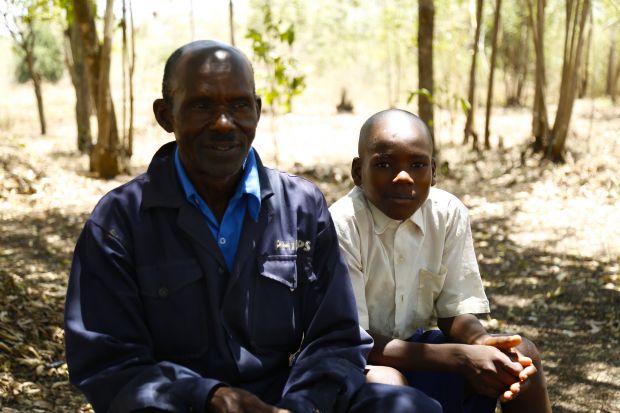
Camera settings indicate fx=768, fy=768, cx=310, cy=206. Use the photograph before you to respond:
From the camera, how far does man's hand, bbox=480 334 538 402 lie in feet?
7.59

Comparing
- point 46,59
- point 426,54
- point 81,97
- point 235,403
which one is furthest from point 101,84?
point 46,59

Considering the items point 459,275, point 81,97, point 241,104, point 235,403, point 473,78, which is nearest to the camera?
point 235,403

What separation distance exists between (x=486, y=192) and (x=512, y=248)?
2.57 metres

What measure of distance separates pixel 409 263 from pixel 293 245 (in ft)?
1.96

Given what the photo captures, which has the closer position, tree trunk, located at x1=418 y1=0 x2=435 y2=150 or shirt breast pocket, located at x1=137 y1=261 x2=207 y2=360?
shirt breast pocket, located at x1=137 y1=261 x2=207 y2=360

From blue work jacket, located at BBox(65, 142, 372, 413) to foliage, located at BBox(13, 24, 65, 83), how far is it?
105 ft

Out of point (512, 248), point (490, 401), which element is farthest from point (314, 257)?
point (512, 248)

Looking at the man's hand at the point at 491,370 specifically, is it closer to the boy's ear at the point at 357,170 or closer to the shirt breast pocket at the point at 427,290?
the shirt breast pocket at the point at 427,290

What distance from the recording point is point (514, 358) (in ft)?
7.85

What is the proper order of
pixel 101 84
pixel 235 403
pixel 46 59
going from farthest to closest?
pixel 46 59, pixel 101 84, pixel 235 403

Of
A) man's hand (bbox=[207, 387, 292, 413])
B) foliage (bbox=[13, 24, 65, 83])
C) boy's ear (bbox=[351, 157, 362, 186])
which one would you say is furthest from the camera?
foliage (bbox=[13, 24, 65, 83])

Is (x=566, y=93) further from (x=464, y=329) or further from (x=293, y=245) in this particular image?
(x=293, y=245)

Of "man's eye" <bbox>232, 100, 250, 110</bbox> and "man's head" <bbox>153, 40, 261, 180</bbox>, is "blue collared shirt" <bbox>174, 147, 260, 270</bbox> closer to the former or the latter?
"man's head" <bbox>153, 40, 261, 180</bbox>

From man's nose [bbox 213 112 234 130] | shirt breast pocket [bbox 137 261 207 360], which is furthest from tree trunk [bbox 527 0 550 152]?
shirt breast pocket [bbox 137 261 207 360]
